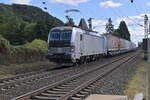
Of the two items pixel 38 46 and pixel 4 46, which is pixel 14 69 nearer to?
pixel 4 46

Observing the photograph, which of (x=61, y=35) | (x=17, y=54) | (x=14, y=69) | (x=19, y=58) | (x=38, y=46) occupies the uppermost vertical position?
(x=61, y=35)

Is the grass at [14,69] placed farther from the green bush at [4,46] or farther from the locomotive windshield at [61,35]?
the locomotive windshield at [61,35]

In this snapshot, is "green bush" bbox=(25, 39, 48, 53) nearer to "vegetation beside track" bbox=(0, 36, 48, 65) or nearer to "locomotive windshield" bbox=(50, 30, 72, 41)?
"vegetation beside track" bbox=(0, 36, 48, 65)

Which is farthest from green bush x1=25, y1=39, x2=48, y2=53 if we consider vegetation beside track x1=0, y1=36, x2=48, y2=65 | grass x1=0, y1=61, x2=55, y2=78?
grass x1=0, y1=61, x2=55, y2=78

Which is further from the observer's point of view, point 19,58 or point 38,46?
point 38,46

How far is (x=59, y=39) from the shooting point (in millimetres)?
27906

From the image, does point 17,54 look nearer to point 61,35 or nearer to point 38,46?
point 61,35

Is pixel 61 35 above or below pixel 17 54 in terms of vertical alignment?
above

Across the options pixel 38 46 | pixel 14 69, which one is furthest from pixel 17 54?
pixel 38 46

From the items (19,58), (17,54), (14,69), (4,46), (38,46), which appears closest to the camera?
(14,69)

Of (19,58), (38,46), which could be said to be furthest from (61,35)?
(38,46)

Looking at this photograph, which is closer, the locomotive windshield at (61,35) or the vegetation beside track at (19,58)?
the vegetation beside track at (19,58)

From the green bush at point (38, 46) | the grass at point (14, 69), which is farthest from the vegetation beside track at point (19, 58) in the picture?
the green bush at point (38, 46)

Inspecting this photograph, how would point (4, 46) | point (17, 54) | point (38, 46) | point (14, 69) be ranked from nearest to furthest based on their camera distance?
point (14, 69) → point (4, 46) → point (17, 54) → point (38, 46)
